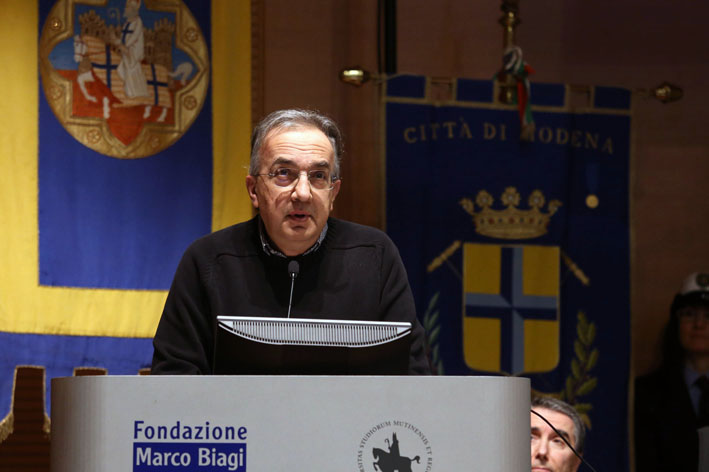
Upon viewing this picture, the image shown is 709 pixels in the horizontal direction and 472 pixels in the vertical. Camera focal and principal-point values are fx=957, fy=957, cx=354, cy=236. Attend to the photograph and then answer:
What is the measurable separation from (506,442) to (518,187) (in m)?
2.61

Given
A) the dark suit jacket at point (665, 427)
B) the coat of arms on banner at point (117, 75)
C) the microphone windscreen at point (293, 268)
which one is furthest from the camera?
the dark suit jacket at point (665, 427)

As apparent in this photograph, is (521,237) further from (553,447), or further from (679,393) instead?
(553,447)

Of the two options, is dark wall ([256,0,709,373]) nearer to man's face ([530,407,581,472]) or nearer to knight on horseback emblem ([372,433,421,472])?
man's face ([530,407,581,472])

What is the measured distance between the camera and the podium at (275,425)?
1312mm

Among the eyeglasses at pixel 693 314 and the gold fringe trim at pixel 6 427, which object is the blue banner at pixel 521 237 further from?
the gold fringe trim at pixel 6 427

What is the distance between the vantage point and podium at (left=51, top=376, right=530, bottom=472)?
1.31 m

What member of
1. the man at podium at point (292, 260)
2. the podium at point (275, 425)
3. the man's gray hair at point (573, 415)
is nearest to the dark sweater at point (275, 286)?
the man at podium at point (292, 260)

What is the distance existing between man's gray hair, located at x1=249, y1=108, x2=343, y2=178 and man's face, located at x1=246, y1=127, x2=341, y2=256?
1 centimetres

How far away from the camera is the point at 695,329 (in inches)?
153

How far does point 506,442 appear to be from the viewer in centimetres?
137

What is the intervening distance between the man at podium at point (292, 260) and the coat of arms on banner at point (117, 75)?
69.2 inches

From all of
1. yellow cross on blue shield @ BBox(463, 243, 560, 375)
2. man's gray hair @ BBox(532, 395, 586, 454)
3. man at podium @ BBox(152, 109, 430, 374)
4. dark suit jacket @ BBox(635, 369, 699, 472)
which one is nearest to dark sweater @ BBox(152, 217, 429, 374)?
man at podium @ BBox(152, 109, 430, 374)

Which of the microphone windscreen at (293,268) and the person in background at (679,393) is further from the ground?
the microphone windscreen at (293,268)

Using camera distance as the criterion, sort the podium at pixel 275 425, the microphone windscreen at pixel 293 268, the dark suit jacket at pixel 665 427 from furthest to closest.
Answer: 1. the dark suit jacket at pixel 665 427
2. the microphone windscreen at pixel 293 268
3. the podium at pixel 275 425
